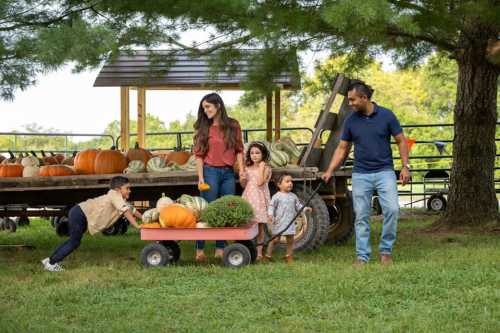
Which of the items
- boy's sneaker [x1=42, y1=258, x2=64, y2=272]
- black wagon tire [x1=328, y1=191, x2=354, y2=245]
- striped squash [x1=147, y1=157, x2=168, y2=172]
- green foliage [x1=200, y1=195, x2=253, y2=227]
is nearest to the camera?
green foliage [x1=200, y1=195, x2=253, y2=227]

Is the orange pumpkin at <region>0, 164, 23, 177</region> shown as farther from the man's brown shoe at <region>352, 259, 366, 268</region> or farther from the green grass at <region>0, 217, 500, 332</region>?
the man's brown shoe at <region>352, 259, 366, 268</region>

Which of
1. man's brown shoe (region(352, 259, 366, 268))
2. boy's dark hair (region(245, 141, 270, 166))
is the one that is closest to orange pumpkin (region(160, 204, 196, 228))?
boy's dark hair (region(245, 141, 270, 166))

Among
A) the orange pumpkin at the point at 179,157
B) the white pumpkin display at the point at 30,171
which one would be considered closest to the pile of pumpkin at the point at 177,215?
the orange pumpkin at the point at 179,157

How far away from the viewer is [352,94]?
8.27 metres

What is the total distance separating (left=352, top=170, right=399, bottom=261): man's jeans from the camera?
27.7ft

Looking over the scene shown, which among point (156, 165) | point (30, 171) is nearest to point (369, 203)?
point (156, 165)

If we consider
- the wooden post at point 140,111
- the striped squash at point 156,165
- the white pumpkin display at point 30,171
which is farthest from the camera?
the wooden post at point 140,111

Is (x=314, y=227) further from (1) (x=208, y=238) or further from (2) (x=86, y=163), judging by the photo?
(2) (x=86, y=163)

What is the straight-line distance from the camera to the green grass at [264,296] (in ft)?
19.1

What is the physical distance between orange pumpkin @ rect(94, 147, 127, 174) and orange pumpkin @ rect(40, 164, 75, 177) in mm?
394

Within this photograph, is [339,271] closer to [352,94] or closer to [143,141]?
[352,94]

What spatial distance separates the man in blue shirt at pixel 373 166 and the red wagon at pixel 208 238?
0.93m

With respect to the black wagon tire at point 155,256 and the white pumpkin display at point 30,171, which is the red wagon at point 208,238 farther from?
the white pumpkin display at point 30,171

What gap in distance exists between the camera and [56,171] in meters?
10.5
